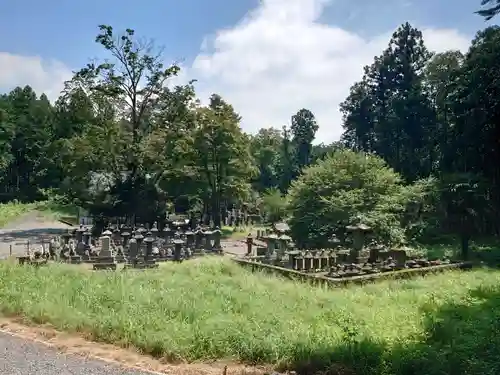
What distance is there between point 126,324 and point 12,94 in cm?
7512

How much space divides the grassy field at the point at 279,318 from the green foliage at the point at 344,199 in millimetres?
8665

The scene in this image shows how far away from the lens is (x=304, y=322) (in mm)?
9281

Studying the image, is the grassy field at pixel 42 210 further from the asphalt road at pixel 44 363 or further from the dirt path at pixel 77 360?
the asphalt road at pixel 44 363

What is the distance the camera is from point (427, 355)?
23.1ft

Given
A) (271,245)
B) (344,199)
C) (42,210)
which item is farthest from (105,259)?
(42,210)

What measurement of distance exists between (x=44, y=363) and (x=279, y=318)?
3996 mm

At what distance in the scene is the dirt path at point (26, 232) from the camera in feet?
85.5

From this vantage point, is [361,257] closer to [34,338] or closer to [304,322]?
[304,322]

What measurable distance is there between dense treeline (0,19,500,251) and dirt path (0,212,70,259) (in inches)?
121

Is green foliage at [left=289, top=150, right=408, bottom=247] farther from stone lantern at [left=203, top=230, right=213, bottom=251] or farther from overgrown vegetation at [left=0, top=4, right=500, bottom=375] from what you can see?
stone lantern at [left=203, top=230, right=213, bottom=251]

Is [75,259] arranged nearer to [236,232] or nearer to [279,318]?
[279,318]

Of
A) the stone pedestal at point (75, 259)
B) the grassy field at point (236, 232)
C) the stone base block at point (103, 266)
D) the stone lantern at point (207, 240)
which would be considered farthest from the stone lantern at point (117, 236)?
the grassy field at point (236, 232)

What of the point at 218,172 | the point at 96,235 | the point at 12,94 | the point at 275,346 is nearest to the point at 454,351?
the point at 275,346

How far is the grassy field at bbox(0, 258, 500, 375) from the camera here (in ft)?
24.1
